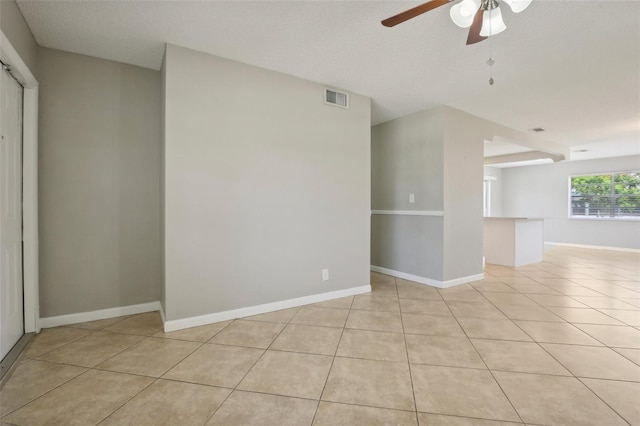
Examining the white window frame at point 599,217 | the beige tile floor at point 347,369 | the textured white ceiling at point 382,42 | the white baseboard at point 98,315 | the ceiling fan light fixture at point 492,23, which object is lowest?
the beige tile floor at point 347,369

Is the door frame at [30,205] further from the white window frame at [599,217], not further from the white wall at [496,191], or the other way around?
the white window frame at [599,217]

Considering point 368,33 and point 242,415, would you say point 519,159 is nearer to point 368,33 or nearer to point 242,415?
point 368,33

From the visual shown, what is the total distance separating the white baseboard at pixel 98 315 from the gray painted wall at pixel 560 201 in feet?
34.1

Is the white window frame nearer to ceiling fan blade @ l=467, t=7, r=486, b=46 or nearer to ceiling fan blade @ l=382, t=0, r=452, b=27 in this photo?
ceiling fan blade @ l=467, t=7, r=486, b=46

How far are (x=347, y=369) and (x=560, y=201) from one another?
9.60m

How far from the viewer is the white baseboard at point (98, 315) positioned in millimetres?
2631

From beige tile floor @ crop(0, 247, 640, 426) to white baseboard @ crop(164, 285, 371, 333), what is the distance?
0.08 m

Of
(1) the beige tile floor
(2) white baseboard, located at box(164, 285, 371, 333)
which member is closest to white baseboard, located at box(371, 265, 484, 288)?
(1) the beige tile floor

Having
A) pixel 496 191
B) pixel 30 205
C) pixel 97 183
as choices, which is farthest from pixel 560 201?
pixel 30 205

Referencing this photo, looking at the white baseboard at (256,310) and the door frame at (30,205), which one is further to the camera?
the white baseboard at (256,310)

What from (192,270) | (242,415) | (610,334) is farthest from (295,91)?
(610,334)

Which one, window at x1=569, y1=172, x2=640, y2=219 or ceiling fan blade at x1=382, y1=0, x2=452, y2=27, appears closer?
ceiling fan blade at x1=382, y1=0, x2=452, y2=27

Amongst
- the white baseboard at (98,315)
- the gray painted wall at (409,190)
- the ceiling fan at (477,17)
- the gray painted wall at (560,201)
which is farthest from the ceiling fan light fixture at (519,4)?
the gray painted wall at (560,201)

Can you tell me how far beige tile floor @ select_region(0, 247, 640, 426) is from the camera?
154 centimetres
